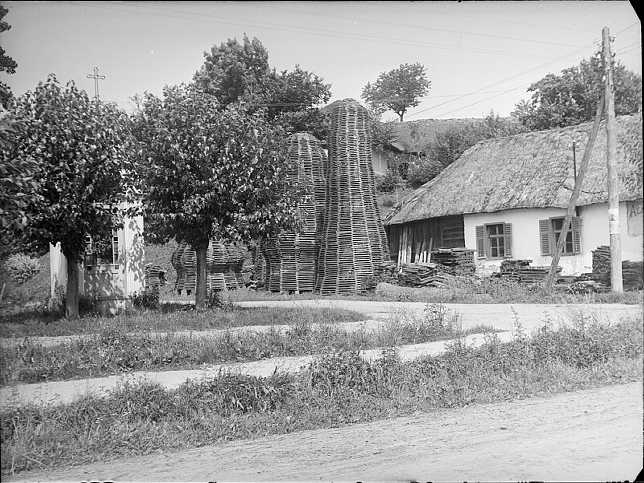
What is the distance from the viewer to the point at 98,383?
869cm

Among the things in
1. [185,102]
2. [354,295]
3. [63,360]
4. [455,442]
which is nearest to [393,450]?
[455,442]

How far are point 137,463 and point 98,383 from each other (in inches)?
127

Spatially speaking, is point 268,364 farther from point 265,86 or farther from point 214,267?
point 265,86

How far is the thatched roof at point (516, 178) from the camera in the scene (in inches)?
A: 952

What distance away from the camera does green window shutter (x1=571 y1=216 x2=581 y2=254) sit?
23.5 meters

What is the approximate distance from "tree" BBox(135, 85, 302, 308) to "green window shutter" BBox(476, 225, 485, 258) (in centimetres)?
1274

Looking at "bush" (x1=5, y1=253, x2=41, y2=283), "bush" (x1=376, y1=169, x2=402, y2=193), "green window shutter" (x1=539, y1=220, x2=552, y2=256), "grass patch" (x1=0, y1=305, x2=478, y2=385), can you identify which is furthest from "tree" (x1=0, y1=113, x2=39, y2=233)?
"bush" (x1=376, y1=169, x2=402, y2=193)

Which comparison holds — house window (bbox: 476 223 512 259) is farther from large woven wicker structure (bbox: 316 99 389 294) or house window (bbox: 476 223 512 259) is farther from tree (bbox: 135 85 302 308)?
tree (bbox: 135 85 302 308)

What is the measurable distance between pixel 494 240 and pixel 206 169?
50.3 ft

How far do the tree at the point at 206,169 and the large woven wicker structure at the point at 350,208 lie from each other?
29.2 ft

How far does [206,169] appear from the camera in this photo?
1591 centimetres

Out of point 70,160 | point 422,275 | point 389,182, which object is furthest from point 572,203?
point 389,182

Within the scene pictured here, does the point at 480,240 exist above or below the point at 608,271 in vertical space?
above

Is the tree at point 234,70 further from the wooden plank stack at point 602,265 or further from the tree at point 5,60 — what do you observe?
the tree at point 5,60
